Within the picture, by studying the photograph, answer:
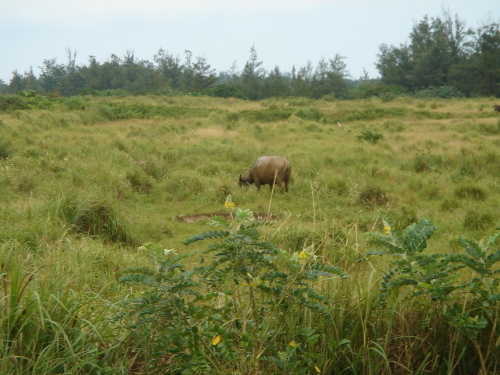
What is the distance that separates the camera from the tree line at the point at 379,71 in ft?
141

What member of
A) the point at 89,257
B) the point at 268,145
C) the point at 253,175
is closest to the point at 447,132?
the point at 268,145

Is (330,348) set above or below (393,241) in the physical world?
below

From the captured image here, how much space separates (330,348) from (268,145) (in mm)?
13712

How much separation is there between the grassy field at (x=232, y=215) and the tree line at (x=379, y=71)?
1609cm

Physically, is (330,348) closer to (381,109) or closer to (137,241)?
(137,241)

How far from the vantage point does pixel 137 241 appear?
283 inches

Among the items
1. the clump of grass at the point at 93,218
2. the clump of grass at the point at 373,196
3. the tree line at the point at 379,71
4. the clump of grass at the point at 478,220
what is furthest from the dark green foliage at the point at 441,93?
the clump of grass at the point at 93,218

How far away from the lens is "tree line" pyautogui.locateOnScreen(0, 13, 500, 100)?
4300 centimetres

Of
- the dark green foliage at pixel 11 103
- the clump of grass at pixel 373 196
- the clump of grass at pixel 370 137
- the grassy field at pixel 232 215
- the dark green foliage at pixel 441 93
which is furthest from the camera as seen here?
the dark green foliage at pixel 441 93

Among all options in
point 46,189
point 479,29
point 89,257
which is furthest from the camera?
point 479,29

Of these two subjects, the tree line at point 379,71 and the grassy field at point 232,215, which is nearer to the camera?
the grassy field at point 232,215

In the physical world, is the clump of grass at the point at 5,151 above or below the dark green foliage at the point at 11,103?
below

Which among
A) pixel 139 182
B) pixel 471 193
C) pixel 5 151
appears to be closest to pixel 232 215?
pixel 471 193

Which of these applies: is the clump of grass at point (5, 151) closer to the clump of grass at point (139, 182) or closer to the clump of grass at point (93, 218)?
the clump of grass at point (139, 182)
